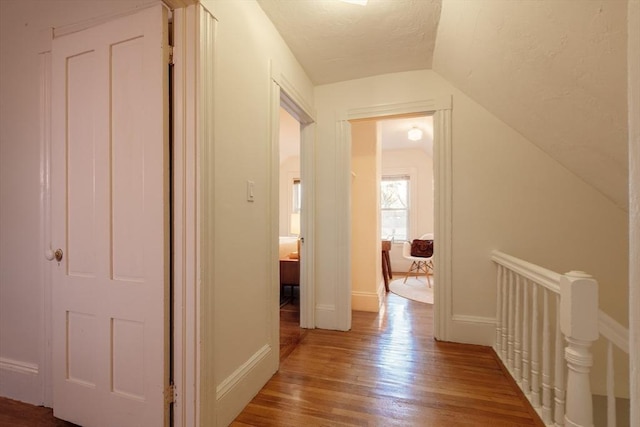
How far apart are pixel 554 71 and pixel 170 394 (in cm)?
247

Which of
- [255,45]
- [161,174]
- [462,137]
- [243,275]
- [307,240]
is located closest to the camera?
[161,174]

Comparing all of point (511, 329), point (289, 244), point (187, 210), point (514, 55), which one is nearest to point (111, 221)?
point (187, 210)

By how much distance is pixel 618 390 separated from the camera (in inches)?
86.4

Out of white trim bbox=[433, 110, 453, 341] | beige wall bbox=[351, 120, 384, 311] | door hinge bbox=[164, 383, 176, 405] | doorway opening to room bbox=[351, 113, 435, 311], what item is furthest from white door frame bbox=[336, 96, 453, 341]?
door hinge bbox=[164, 383, 176, 405]

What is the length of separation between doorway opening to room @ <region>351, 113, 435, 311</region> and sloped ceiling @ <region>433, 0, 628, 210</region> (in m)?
0.69

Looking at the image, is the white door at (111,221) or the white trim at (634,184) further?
the white door at (111,221)

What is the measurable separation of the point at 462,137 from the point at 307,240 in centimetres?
166

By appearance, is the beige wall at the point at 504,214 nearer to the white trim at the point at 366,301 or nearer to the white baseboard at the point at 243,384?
the white trim at the point at 366,301

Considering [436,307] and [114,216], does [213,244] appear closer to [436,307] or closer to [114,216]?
[114,216]

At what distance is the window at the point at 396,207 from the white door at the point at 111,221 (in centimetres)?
520

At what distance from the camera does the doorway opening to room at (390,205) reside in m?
3.40

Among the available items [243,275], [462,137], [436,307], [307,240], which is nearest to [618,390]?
[436,307]

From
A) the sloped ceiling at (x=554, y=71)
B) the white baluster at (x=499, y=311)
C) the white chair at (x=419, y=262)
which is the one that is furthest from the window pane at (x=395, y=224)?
the sloped ceiling at (x=554, y=71)

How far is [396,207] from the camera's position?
612 cm
